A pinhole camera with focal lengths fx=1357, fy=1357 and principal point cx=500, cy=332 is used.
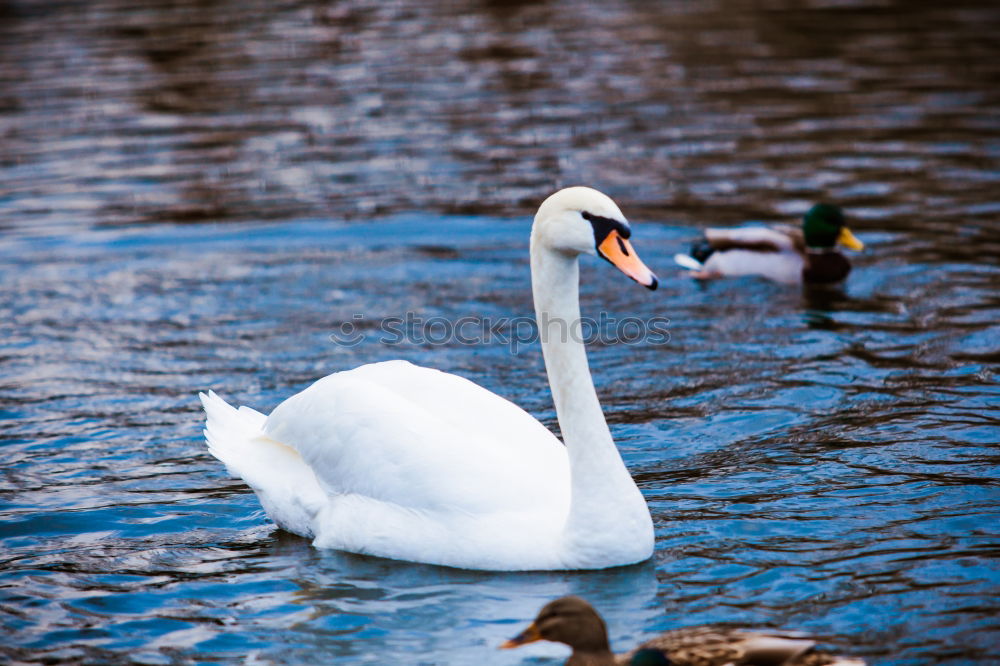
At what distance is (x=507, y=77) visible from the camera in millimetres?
20969

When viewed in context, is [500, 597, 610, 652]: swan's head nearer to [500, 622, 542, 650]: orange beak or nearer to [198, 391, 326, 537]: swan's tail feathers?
[500, 622, 542, 650]: orange beak

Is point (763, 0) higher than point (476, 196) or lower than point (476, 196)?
higher

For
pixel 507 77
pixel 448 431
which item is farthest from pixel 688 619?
pixel 507 77

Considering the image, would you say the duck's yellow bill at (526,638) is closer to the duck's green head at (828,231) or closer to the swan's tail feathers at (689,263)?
the swan's tail feathers at (689,263)

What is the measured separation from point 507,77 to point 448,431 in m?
14.7

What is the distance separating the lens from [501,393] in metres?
9.81

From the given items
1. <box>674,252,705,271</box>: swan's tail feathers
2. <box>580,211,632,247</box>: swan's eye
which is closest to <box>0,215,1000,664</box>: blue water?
<box>674,252,705,271</box>: swan's tail feathers

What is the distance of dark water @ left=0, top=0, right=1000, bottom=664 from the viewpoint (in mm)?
6531

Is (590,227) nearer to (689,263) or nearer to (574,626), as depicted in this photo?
(574,626)

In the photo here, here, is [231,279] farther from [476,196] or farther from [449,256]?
[476,196]

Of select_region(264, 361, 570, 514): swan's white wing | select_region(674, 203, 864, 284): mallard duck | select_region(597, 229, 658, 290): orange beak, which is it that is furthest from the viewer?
select_region(674, 203, 864, 284): mallard duck

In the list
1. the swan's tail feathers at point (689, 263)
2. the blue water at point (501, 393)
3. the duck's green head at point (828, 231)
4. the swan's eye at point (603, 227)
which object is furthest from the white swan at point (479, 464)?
the duck's green head at point (828, 231)

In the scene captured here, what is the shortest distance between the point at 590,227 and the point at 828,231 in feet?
22.6

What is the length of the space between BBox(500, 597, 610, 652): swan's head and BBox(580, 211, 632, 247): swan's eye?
1.74 m
